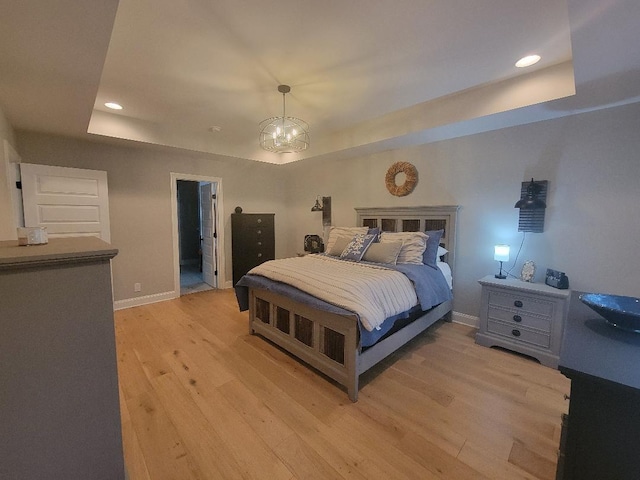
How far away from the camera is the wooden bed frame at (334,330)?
6.50 ft

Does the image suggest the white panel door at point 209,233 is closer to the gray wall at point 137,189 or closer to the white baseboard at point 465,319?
the gray wall at point 137,189

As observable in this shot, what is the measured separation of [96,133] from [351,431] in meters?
4.03

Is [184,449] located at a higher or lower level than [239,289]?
lower

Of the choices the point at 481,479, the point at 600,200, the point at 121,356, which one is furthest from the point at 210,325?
the point at 600,200

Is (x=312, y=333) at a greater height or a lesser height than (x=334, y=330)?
lesser

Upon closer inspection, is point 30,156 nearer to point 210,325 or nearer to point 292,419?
point 210,325

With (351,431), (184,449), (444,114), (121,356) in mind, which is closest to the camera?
(184,449)

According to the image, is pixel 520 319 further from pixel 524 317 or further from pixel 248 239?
pixel 248 239

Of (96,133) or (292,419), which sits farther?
(96,133)

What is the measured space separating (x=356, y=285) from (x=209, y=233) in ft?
12.2

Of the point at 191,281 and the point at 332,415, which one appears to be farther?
the point at 191,281

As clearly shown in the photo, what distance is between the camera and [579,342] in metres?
0.94

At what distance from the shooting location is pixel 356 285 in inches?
85.6

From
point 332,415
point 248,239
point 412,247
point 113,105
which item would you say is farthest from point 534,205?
point 113,105
